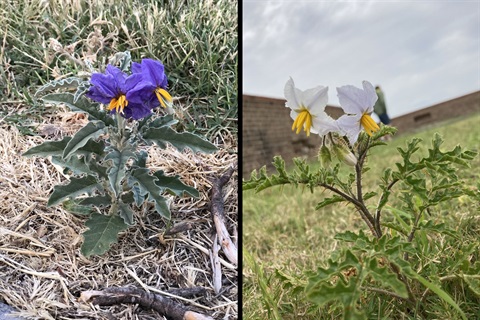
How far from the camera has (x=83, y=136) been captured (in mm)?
1330

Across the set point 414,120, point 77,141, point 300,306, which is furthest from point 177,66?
point 414,120

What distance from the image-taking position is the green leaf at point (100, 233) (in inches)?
56.8

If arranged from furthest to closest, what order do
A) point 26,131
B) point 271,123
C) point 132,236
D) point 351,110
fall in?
point 271,123, point 26,131, point 132,236, point 351,110

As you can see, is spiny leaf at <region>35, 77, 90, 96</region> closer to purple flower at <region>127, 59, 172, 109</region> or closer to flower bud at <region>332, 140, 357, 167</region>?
purple flower at <region>127, 59, 172, 109</region>

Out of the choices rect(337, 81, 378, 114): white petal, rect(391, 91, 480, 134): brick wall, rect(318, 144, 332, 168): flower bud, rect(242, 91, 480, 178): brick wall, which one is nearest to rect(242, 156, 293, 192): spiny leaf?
rect(318, 144, 332, 168): flower bud

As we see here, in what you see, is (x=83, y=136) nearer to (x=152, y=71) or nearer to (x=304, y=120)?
(x=152, y=71)

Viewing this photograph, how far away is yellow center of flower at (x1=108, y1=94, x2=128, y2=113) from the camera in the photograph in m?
1.34

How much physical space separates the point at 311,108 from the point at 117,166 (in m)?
0.59

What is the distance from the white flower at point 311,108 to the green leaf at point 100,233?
72cm

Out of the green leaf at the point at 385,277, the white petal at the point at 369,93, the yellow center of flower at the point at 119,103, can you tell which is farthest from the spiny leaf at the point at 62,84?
the green leaf at the point at 385,277

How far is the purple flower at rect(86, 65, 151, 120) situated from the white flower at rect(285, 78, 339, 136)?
0.53 metres

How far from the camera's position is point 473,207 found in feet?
5.61

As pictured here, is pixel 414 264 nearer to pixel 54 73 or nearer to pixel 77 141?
pixel 77 141

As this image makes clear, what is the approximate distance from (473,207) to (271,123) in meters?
4.03
